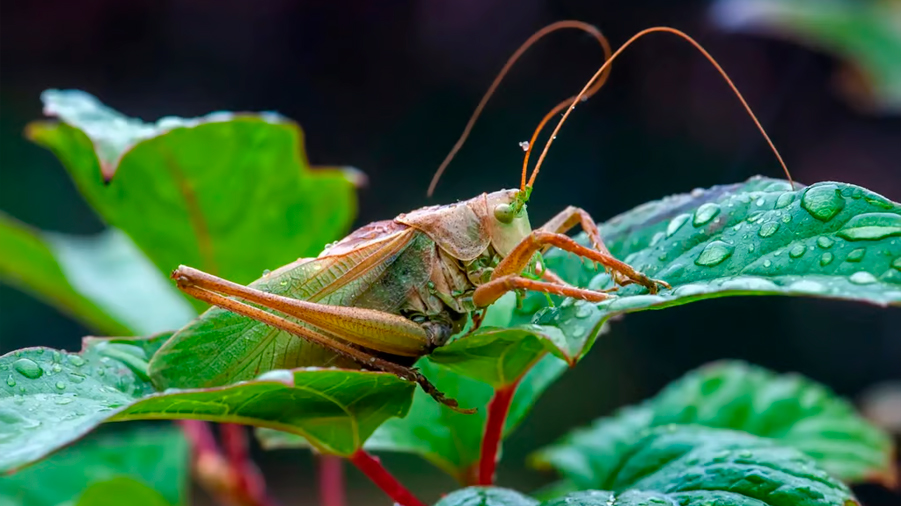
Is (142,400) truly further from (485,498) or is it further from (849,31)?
(849,31)

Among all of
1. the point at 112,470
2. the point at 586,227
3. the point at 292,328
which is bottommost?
the point at 112,470

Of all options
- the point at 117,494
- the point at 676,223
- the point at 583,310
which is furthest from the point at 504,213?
the point at 117,494

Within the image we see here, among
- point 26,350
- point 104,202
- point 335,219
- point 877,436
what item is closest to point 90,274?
point 104,202

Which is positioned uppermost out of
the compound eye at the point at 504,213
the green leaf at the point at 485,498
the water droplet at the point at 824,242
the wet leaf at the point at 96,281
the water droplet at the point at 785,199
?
the water droplet at the point at 785,199

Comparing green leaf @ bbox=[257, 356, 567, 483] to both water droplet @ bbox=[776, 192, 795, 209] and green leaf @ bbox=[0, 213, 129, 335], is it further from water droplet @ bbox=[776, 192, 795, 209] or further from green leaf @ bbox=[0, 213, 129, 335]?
green leaf @ bbox=[0, 213, 129, 335]

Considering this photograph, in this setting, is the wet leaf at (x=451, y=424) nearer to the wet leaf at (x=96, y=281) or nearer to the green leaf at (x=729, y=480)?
the green leaf at (x=729, y=480)

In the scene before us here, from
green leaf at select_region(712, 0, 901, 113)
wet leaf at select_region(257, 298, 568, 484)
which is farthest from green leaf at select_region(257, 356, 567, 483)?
green leaf at select_region(712, 0, 901, 113)

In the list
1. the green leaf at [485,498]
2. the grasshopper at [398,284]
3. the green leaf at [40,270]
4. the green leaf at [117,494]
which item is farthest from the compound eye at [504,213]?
the green leaf at [40,270]
